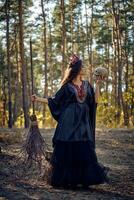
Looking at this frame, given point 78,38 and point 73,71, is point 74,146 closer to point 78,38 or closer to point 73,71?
point 73,71

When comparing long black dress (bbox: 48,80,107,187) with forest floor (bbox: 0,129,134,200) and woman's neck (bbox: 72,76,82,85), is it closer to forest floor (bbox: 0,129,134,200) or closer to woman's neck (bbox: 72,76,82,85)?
woman's neck (bbox: 72,76,82,85)

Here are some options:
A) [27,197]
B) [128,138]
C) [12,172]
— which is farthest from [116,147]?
[27,197]

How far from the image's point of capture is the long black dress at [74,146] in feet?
24.7

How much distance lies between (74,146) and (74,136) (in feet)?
0.56

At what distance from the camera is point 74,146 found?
756 centimetres

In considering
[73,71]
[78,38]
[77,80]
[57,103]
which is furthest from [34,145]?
[78,38]

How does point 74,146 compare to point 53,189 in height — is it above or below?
above

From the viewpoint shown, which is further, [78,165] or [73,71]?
[73,71]

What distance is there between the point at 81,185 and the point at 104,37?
32.0 meters

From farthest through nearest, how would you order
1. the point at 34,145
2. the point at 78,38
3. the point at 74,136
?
the point at 78,38 < the point at 34,145 < the point at 74,136

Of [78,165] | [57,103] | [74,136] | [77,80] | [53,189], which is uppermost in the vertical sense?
[77,80]

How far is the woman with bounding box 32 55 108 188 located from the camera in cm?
754

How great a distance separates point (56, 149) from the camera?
768 centimetres

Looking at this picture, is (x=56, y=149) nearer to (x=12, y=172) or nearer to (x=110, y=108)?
(x=12, y=172)
